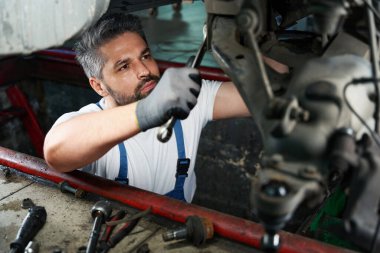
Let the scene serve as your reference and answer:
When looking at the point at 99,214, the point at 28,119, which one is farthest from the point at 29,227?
the point at 28,119

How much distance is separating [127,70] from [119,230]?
2.05 ft

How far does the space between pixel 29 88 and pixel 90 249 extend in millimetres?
2473

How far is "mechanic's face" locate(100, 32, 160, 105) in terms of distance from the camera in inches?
56.6

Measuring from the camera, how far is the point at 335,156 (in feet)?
1.73

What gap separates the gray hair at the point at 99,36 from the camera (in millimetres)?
1450

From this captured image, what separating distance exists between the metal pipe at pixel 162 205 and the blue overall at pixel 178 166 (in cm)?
19

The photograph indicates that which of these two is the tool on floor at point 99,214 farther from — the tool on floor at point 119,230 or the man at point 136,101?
the man at point 136,101

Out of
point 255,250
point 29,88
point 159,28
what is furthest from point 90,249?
point 159,28

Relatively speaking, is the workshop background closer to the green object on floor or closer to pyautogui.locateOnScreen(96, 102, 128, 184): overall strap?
the green object on floor

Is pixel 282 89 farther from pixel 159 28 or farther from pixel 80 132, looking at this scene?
pixel 159 28

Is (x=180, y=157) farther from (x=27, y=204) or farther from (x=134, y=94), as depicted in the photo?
(x=27, y=204)

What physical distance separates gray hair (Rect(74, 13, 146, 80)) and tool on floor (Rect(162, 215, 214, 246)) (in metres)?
0.72

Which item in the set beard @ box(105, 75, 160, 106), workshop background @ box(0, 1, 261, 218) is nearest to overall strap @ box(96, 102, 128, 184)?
beard @ box(105, 75, 160, 106)

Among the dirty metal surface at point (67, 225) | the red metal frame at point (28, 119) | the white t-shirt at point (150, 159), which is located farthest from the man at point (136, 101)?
the red metal frame at point (28, 119)
